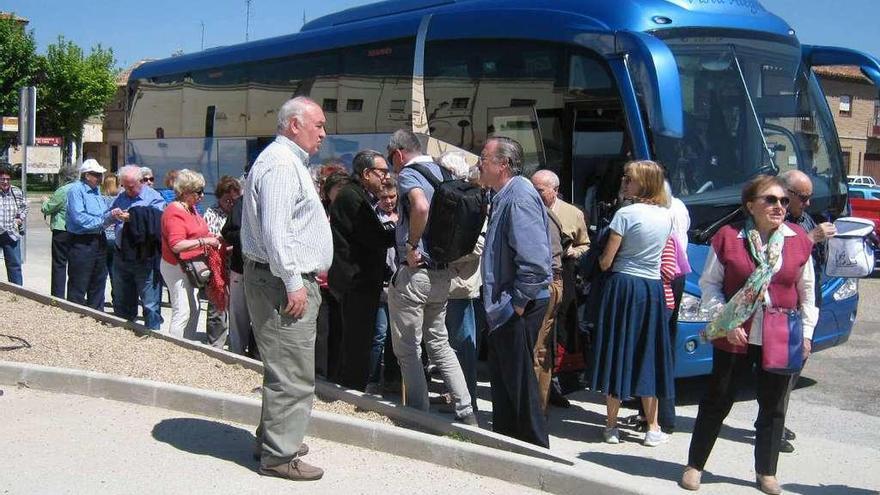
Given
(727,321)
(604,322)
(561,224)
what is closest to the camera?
(727,321)

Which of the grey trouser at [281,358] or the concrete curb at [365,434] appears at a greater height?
the grey trouser at [281,358]

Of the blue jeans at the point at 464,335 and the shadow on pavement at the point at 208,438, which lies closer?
the shadow on pavement at the point at 208,438

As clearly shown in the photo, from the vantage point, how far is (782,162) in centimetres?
796

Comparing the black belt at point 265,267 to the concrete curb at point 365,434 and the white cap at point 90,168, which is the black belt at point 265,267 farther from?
the white cap at point 90,168

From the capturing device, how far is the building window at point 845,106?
52.2m

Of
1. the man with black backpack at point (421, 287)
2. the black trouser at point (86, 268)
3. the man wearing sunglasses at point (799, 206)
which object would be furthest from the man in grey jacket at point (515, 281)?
the black trouser at point (86, 268)

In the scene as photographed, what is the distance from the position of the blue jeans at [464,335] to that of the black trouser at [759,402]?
5.54 feet

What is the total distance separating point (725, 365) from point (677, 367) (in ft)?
6.56

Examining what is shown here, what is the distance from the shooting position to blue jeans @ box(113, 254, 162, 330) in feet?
29.3

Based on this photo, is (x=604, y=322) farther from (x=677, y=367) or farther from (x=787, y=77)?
(x=787, y=77)

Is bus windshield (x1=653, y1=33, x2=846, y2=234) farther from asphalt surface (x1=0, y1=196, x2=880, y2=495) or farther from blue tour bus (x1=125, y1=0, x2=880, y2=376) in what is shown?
asphalt surface (x1=0, y1=196, x2=880, y2=495)

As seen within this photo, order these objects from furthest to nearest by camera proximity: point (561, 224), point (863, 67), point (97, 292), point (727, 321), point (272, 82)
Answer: point (272, 82) → point (97, 292) → point (863, 67) → point (561, 224) → point (727, 321)

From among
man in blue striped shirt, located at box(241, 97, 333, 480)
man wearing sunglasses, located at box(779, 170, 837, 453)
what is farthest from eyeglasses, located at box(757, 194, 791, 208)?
man in blue striped shirt, located at box(241, 97, 333, 480)

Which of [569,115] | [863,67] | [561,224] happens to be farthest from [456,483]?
[863,67]
